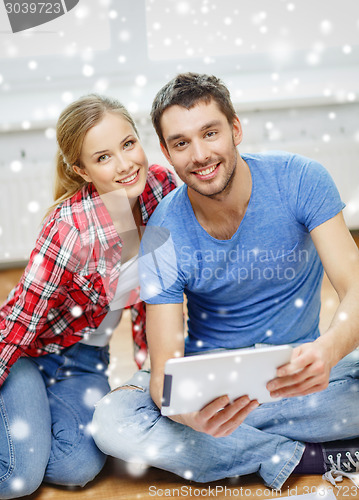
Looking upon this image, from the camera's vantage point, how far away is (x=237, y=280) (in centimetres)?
131

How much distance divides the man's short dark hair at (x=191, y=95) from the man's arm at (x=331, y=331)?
346 mm

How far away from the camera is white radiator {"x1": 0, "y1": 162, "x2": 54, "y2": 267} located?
104 inches

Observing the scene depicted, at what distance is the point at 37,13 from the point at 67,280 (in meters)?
1.76

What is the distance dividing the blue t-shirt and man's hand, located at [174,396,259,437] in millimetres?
225

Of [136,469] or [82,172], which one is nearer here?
[136,469]

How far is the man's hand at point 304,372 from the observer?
1033mm

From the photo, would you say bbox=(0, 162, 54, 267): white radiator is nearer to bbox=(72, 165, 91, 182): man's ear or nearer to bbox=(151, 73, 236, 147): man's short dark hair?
bbox=(72, 165, 91, 182): man's ear

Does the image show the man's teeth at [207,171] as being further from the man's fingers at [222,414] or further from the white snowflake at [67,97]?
the white snowflake at [67,97]

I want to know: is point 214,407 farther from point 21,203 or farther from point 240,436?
point 21,203

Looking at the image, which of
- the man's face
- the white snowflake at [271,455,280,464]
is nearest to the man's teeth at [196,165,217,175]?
Result: the man's face

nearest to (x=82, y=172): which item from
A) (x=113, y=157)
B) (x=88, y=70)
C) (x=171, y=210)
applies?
(x=113, y=157)

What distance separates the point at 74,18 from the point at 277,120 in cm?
105

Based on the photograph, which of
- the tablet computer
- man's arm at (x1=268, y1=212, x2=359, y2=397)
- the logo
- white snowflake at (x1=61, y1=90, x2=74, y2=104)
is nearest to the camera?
the tablet computer

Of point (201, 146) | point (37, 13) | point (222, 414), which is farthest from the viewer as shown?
point (37, 13)
